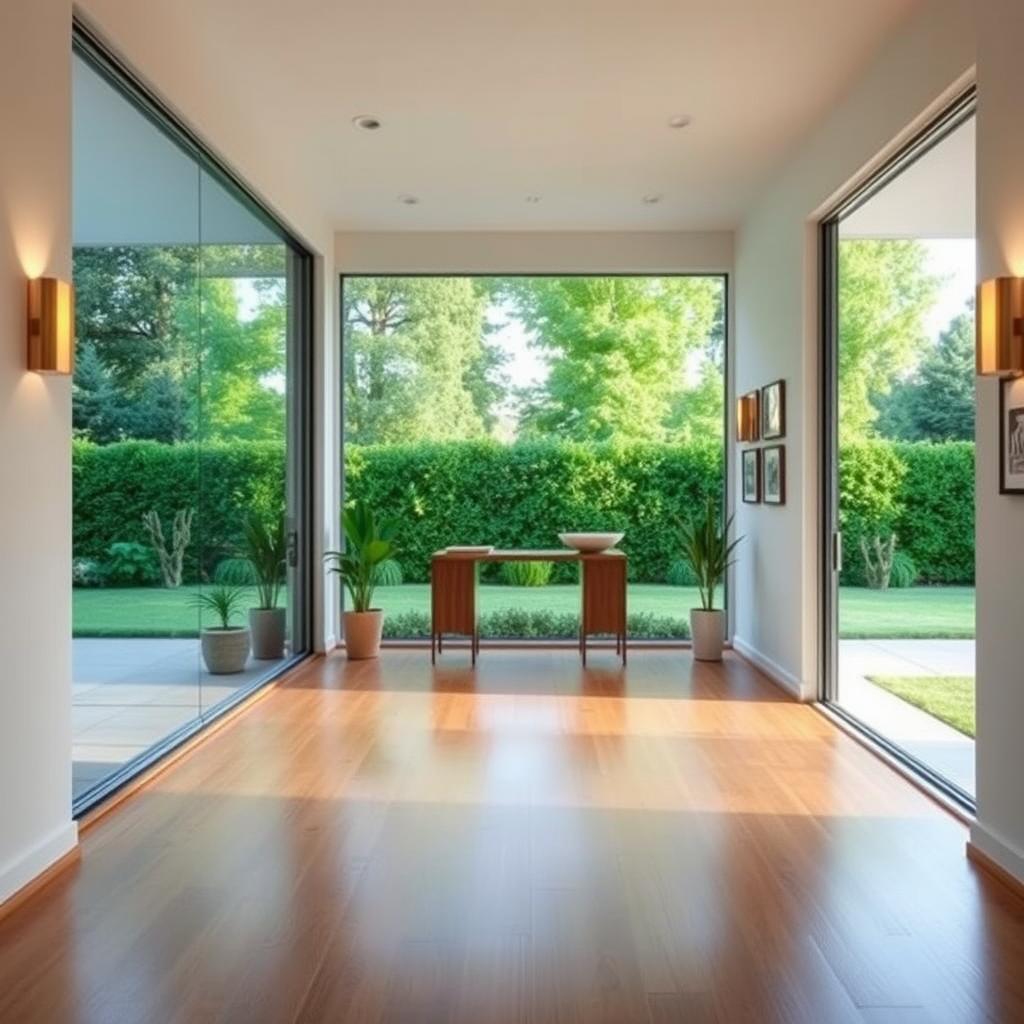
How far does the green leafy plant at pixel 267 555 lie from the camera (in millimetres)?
5305

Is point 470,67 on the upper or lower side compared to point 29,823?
upper

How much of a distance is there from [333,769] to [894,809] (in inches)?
88.8

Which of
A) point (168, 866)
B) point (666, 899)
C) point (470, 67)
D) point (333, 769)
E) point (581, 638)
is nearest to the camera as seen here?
point (666, 899)

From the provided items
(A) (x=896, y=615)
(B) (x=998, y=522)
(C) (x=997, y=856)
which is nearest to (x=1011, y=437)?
(B) (x=998, y=522)

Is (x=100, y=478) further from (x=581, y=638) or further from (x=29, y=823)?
(x=581, y=638)

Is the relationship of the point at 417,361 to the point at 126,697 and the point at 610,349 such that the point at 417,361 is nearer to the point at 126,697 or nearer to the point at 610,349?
the point at 610,349

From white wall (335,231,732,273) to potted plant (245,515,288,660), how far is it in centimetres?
240

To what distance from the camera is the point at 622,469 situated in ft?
26.0

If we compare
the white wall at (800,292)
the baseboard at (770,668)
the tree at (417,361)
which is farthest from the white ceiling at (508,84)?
the baseboard at (770,668)

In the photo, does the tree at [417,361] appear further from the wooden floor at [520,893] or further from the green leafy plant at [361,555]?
the wooden floor at [520,893]

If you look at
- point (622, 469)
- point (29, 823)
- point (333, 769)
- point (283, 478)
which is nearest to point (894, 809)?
point (333, 769)

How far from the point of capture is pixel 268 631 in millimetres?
5629

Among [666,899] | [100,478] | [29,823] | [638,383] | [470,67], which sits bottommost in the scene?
[666,899]

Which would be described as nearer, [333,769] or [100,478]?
[100,478]
